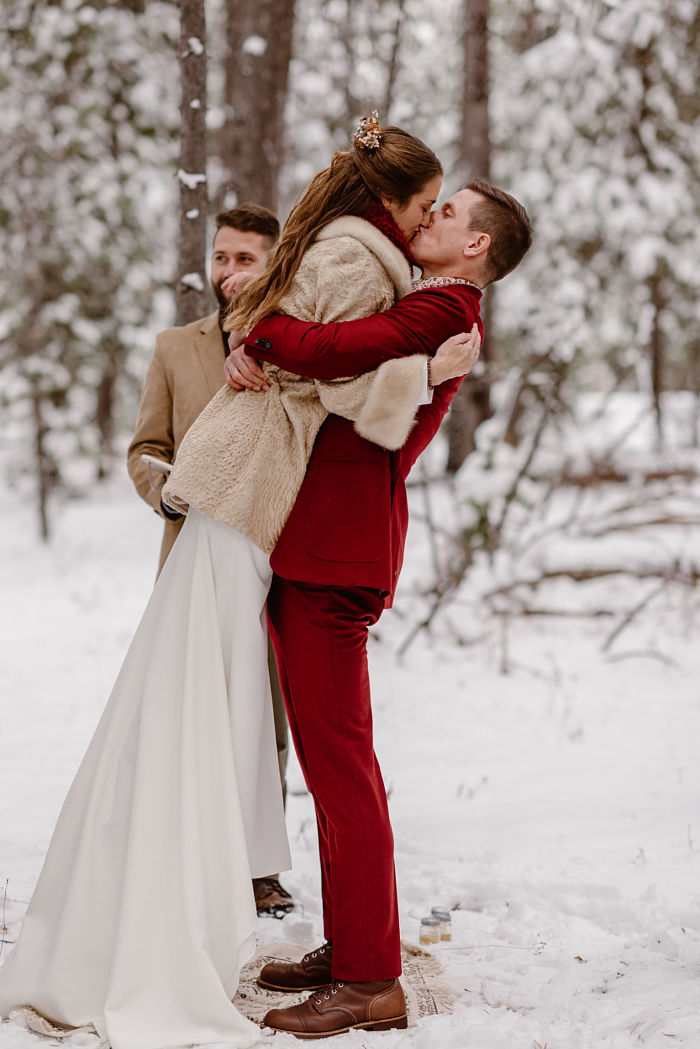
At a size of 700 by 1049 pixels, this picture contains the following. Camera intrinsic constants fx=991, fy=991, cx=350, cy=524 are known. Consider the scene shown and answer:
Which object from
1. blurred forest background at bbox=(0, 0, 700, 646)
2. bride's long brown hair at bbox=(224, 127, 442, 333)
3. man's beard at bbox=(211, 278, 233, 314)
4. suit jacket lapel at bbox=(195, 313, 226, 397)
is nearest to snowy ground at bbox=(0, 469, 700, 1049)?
suit jacket lapel at bbox=(195, 313, 226, 397)

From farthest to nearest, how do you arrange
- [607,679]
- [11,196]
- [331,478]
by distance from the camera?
1. [11,196]
2. [607,679]
3. [331,478]

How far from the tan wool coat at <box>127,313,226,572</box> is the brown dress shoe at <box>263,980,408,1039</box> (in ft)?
4.61

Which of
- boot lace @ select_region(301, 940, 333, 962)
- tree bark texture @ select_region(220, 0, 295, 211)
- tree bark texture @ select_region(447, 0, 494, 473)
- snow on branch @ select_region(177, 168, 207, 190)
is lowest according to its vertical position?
boot lace @ select_region(301, 940, 333, 962)

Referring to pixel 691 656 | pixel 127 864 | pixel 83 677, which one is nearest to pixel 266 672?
pixel 127 864

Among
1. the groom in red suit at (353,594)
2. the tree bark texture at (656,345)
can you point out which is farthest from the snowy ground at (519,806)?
the tree bark texture at (656,345)

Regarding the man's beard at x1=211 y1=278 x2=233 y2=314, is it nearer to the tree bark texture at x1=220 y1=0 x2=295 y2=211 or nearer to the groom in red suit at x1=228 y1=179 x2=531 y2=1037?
the groom in red suit at x1=228 y1=179 x2=531 y2=1037

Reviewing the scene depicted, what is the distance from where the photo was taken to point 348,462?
253 centimetres

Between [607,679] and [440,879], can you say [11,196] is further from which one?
[440,879]

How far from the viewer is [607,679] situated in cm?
661

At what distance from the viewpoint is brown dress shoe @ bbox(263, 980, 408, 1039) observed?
257 cm

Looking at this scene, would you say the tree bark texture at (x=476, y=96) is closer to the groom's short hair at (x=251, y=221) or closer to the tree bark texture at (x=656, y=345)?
the tree bark texture at (x=656, y=345)

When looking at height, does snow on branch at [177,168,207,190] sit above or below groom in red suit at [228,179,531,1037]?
above

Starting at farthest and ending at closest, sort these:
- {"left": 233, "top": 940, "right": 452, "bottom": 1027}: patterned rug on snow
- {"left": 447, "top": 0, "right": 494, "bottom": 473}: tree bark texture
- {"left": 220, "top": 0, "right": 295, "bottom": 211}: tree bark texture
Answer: {"left": 447, "top": 0, "right": 494, "bottom": 473}: tree bark texture → {"left": 220, "top": 0, "right": 295, "bottom": 211}: tree bark texture → {"left": 233, "top": 940, "right": 452, "bottom": 1027}: patterned rug on snow

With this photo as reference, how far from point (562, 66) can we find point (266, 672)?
423 inches
